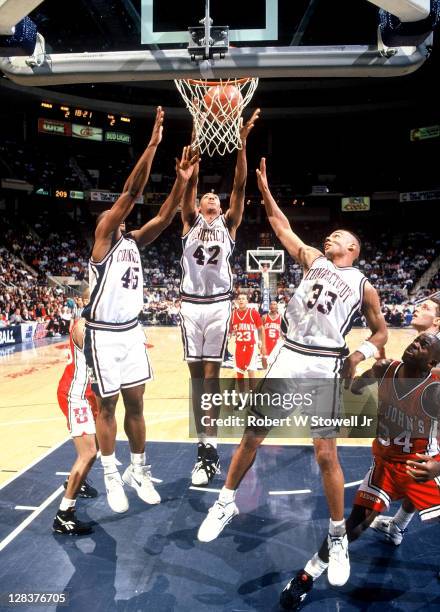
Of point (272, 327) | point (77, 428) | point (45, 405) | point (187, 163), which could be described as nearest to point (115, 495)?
point (77, 428)

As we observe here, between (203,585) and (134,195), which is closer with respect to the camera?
(203,585)

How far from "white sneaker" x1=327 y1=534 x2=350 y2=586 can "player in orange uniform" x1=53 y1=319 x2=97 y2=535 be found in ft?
6.14

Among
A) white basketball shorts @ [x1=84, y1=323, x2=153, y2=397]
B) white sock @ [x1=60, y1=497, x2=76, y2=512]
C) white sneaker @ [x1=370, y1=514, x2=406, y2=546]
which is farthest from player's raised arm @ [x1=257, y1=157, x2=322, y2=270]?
white sock @ [x1=60, y1=497, x2=76, y2=512]

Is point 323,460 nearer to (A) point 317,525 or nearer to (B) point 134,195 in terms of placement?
(A) point 317,525

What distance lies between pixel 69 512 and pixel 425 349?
2.91m

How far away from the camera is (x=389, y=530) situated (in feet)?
11.9

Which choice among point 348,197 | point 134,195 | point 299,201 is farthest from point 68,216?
point 134,195

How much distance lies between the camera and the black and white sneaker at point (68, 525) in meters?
3.69

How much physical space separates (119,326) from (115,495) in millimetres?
1294

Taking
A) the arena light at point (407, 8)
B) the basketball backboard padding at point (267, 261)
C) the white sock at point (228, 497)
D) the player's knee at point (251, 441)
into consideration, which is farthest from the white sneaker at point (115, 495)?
the basketball backboard padding at point (267, 261)

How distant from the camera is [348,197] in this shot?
28.2 metres

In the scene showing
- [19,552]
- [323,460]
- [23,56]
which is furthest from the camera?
[19,552]

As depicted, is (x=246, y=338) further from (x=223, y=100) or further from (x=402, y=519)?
(x=402, y=519)

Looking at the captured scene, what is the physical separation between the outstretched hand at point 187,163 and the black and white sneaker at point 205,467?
7.95 ft
